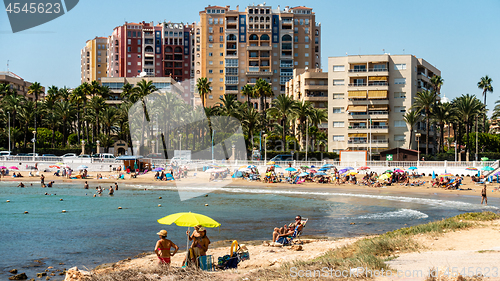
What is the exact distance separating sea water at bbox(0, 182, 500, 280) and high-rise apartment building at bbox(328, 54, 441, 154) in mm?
35444

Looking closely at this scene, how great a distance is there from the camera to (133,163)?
51875 millimetres

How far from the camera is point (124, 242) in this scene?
17.9 meters

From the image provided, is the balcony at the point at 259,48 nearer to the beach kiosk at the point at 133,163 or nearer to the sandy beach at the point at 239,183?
the beach kiosk at the point at 133,163

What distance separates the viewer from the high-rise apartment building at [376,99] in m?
72.3

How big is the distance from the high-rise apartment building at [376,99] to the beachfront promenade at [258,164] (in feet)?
76.2

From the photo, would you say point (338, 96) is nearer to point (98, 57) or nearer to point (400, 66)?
point (400, 66)

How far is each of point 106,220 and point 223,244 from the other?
970 centimetres

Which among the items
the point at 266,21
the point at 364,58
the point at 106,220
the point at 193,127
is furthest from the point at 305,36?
the point at 106,220

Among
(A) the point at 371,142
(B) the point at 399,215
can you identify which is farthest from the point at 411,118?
(B) the point at 399,215

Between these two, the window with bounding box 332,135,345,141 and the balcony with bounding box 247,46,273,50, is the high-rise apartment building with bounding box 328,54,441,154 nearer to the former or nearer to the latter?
the window with bounding box 332,135,345,141

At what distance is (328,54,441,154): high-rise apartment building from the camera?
72.3 m

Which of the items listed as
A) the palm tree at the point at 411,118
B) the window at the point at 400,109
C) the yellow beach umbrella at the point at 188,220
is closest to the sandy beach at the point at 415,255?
the yellow beach umbrella at the point at 188,220

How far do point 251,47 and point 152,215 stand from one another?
94801 mm

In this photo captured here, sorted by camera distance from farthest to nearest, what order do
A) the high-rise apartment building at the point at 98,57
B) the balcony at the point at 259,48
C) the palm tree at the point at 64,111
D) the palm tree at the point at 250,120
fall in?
the high-rise apartment building at the point at 98,57 → the balcony at the point at 259,48 → the palm tree at the point at 64,111 → the palm tree at the point at 250,120
